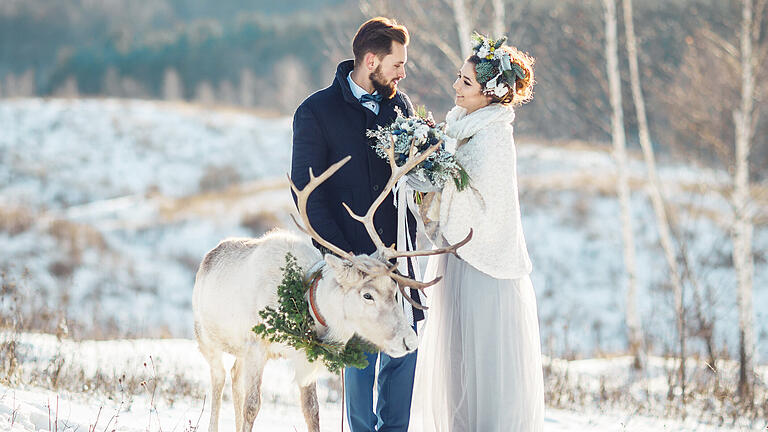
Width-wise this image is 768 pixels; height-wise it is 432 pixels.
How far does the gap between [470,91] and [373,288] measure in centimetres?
132

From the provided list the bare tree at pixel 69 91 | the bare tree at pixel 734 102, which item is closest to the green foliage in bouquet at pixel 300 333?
the bare tree at pixel 734 102

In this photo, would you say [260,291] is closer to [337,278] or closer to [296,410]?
[337,278]

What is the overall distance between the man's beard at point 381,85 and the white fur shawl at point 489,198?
44cm

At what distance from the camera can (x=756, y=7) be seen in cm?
948

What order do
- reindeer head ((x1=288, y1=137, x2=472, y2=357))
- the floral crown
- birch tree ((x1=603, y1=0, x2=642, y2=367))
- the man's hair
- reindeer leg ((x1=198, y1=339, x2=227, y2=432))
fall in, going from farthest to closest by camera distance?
birch tree ((x1=603, y1=0, x2=642, y2=367)) → reindeer leg ((x1=198, y1=339, x2=227, y2=432)) → the floral crown → the man's hair → reindeer head ((x1=288, y1=137, x2=472, y2=357))

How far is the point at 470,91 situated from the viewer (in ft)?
13.3

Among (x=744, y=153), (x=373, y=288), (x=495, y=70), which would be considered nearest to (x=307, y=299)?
(x=373, y=288)

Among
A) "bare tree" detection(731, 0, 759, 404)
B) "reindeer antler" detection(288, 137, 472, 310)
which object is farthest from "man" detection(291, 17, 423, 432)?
"bare tree" detection(731, 0, 759, 404)

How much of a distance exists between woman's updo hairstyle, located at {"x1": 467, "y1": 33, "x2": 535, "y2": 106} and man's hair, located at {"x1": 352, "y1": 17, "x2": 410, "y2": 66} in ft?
1.48

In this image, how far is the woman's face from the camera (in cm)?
404

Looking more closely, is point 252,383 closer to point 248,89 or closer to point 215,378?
point 215,378

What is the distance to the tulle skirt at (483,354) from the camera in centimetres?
399

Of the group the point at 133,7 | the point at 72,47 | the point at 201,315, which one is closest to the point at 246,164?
the point at 201,315

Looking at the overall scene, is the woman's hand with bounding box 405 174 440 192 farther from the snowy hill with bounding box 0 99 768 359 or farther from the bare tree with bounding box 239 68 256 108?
the bare tree with bounding box 239 68 256 108
